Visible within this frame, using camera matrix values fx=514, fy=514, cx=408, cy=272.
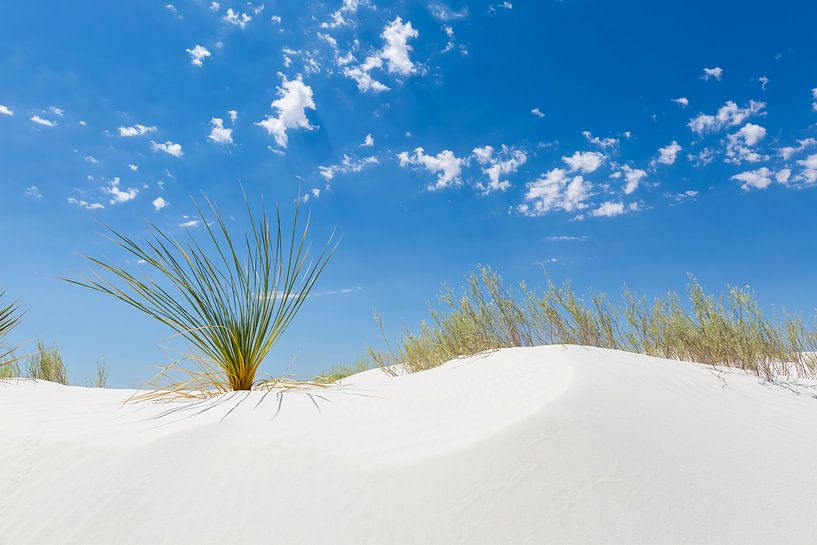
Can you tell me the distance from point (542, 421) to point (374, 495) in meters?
0.87

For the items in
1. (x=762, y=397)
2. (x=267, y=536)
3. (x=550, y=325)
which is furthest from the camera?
(x=550, y=325)

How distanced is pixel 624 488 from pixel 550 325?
3.44 meters

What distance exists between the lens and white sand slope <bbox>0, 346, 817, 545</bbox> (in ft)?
5.62

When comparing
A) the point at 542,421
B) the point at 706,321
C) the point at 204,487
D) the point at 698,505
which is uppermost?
the point at 706,321

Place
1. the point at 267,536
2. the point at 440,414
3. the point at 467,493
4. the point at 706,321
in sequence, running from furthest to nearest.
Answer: the point at 706,321 < the point at 440,414 < the point at 467,493 < the point at 267,536

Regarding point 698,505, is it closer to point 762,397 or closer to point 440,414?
point 440,414

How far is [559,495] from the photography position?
1833mm

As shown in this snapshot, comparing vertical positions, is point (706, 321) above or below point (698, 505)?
above

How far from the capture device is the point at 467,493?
180 cm

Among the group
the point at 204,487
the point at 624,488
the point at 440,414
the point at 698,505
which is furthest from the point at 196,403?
the point at 698,505

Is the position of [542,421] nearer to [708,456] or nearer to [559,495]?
[559,495]

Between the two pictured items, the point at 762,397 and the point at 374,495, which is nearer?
the point at 374,495

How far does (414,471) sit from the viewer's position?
192 cm

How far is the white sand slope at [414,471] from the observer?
5.62 feet
